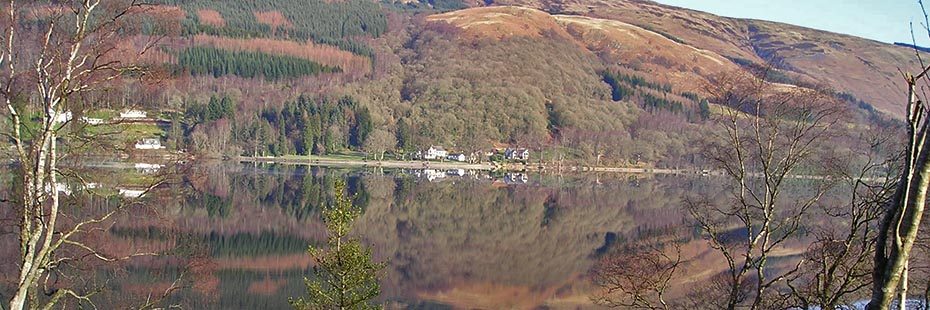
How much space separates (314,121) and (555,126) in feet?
189

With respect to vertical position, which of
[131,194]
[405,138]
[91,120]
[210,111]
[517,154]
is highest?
[91,120]

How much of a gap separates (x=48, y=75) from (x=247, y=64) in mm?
179620

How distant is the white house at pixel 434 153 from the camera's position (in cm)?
14725

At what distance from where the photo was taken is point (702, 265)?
43.6 meters

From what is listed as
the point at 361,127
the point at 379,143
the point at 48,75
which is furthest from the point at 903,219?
the point at 361,127

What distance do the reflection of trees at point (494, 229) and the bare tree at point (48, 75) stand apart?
1007 inches

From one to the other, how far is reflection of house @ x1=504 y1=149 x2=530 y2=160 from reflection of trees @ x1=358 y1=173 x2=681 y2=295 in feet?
198

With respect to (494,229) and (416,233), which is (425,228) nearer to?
(416,233)

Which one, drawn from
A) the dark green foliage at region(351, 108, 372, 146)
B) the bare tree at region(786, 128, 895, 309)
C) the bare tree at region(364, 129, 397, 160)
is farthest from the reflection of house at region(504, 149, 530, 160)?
the bare tree at region(786, 128, 895, 309)

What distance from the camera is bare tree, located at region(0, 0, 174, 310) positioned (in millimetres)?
9656

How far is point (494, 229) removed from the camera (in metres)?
58.6

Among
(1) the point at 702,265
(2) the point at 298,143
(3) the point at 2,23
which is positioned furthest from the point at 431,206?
(2) the point at 298,143

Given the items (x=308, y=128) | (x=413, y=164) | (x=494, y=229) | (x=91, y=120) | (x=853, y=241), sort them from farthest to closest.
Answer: (x=308, y=128), (x=413, y=164), (x=494, y=229), (x=853, y=241), (x=91, y=120)

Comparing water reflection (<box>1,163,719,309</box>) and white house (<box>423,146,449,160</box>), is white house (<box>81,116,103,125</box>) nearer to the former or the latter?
water reflection (<box>1,163,719,309</box>)
